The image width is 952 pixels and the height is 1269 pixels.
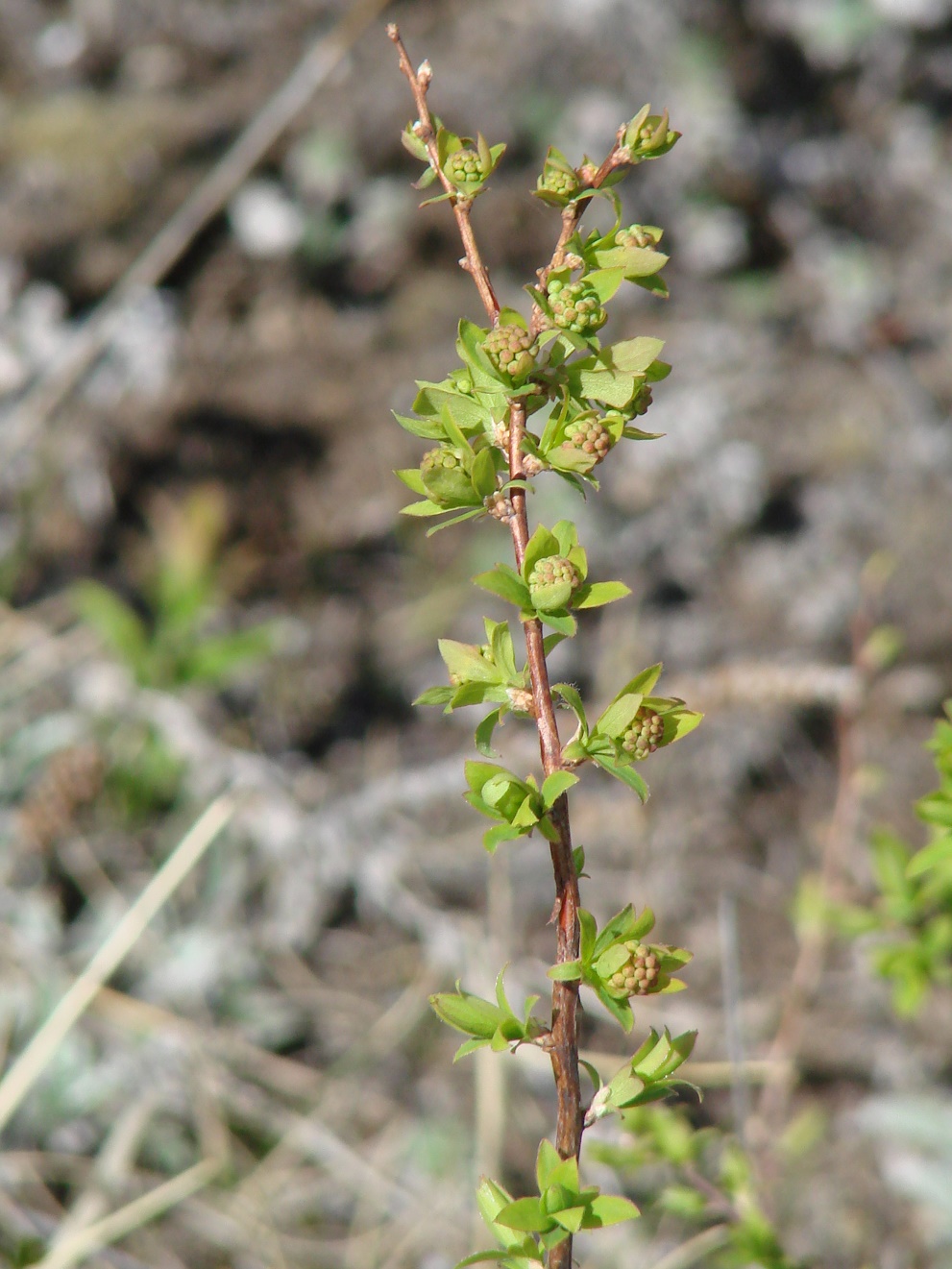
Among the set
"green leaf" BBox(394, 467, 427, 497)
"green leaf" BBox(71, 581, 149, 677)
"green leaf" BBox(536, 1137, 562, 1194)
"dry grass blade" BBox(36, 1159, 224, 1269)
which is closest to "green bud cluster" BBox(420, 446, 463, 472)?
"green leaf" BBox(394, 467, 427, 497)

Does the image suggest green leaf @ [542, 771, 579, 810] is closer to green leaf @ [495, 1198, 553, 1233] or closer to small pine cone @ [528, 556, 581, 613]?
small pine cone @ [528, 556, 581, 613]

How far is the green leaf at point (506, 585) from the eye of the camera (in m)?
0.84

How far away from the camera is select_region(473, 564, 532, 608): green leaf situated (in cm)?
84

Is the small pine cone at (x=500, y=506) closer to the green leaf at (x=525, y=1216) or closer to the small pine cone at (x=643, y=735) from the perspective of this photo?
the small pine cone at (x=643, y=735)

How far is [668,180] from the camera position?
290cm

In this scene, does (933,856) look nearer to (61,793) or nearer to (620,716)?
(620,716)

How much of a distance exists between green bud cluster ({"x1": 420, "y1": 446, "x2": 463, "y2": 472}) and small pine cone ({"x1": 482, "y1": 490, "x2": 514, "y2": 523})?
44mm

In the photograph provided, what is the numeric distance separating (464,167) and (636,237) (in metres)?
0.16

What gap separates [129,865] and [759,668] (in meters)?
1.45

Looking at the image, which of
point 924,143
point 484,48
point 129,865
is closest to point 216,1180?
point 129,865

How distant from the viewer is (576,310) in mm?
881

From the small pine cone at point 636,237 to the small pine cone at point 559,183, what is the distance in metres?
0.06

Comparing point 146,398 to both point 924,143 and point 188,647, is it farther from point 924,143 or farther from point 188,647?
point 924,143

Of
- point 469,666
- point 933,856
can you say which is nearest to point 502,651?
point 469,666
